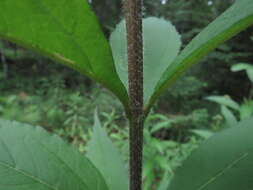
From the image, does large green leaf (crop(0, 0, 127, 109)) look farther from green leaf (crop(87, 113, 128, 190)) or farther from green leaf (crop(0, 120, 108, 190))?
green leaf (crop(87, 113, 128, 190))

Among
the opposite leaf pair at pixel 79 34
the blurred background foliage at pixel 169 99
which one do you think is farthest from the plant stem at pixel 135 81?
the blurred background foliage at pixel 169 99

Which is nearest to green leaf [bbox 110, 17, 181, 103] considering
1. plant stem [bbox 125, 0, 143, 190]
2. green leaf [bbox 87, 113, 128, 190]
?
plant stem [bbox 125, 0, 143, 190]

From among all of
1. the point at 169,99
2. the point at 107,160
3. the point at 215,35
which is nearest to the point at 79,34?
the point at 215,35

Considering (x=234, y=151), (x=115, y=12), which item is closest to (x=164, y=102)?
(x=115, y=12)

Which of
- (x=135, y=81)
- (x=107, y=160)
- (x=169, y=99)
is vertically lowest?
(x=107, y=160)

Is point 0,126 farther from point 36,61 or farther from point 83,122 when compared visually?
point 36,61

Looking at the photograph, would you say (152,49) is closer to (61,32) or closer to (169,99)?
(61,32)

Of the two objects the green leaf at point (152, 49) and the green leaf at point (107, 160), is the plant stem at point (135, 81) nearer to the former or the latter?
the green leaf at point (152, 49)
